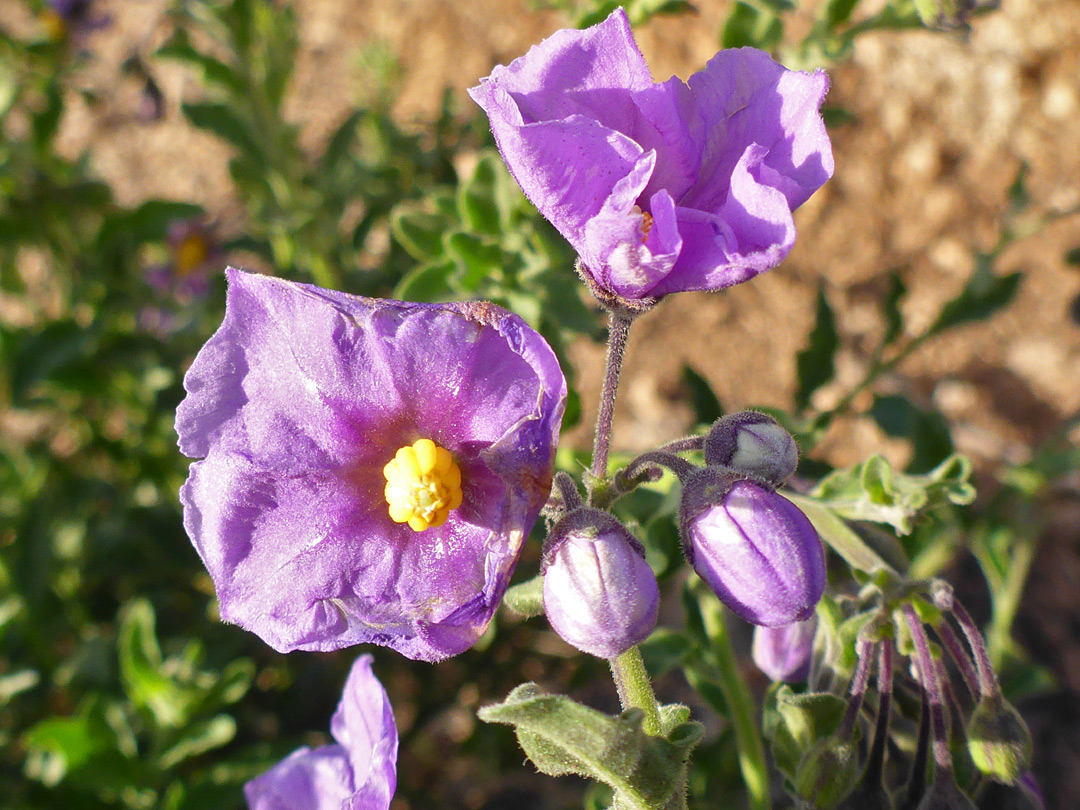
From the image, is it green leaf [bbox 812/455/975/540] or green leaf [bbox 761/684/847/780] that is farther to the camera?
green leaf [bbox 812/455/975/540]

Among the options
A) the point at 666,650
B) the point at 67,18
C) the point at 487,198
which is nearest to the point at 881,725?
the point at 666,650

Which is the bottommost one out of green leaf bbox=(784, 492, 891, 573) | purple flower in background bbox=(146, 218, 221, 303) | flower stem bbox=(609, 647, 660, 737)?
purple flower in background bbox=(146, 218, 221, 303)

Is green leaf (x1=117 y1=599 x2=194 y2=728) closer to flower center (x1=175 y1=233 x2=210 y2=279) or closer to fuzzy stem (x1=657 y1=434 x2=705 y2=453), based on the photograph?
fuzzy stem (x1=657 y1=434 x2=705 y2=453)

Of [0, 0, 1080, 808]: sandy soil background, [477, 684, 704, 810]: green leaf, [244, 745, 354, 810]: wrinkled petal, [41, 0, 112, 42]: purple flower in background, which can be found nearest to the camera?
[477, 684, 704, 810]: green leaf

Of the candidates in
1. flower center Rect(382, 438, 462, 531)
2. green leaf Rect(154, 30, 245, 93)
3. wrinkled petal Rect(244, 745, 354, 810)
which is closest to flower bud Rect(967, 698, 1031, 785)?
flower center Rect(382, 438, 462, 531)

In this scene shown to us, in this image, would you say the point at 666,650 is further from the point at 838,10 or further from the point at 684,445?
the point at 838,10

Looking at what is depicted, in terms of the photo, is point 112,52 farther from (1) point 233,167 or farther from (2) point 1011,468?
(2) point 1011,468

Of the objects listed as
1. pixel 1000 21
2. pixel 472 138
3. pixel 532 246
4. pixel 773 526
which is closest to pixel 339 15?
pixel 472 138
